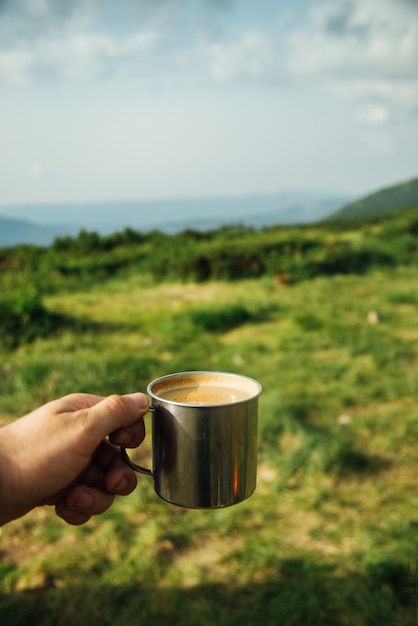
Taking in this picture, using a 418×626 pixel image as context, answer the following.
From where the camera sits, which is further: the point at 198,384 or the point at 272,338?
the point at 272,338

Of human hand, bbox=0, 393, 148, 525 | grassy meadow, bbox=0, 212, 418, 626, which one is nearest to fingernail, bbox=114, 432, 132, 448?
human hand, bbox=0, 393, 148, 525

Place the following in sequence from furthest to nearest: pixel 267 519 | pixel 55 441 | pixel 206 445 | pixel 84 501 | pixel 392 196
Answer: pixel 392 196
pixel 267 519
pixel 84 501
pixel 55 441
pixel 206 445

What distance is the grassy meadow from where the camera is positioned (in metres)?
2.62

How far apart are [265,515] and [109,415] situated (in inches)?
83.1

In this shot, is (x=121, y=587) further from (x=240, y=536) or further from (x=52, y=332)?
(x=52, y=332)

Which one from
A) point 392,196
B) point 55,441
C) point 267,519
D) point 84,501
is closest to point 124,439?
point 55,441

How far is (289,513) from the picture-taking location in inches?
128

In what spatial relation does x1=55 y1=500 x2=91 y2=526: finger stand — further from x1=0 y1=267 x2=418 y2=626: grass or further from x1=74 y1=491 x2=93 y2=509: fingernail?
x1=0 y1=267 x2=418 y2=626: grass

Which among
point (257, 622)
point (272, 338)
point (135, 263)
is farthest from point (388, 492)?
point (135, 263)

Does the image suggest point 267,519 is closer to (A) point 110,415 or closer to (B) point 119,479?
(B) point 119,479

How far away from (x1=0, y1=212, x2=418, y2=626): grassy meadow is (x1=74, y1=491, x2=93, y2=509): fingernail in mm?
1220

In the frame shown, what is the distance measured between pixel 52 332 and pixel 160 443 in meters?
5.44

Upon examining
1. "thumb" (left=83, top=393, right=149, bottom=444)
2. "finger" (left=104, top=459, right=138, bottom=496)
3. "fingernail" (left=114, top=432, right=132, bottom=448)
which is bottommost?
"finger" (left=104, top=459, right=138, bottom=496)

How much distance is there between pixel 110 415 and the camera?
140 cm
